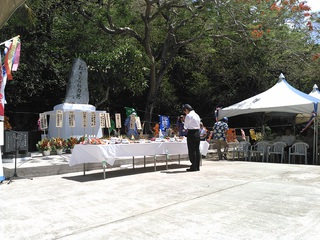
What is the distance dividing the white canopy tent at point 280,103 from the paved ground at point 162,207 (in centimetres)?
346

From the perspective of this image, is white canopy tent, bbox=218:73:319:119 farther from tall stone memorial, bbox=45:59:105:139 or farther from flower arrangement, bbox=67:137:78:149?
flower arrangement, bbox=67:137:78:149

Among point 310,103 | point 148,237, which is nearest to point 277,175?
point 310,103

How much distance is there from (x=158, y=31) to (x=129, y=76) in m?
5.98

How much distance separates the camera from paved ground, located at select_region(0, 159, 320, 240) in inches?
155

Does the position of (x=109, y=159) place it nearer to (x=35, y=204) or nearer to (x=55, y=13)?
(x=35, y=204)

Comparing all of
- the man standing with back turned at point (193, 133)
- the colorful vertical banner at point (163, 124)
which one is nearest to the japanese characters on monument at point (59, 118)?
the man standing with back turned at point (193, 133)

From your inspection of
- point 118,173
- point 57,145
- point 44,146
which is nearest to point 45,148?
point 44,146

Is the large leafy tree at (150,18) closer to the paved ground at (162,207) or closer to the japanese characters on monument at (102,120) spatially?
the japanese characters on monument at (102,120)

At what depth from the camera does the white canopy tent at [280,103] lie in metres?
11.0

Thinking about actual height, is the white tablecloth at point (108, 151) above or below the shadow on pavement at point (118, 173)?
above

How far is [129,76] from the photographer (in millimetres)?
14602

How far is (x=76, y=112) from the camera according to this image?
12.0 m

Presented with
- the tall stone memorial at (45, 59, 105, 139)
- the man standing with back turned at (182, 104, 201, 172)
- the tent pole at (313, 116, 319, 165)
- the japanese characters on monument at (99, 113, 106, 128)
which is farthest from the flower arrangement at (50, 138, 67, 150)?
the tent pole at (313, 116, 319, 165)

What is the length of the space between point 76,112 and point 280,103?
A: 7.32 meters
